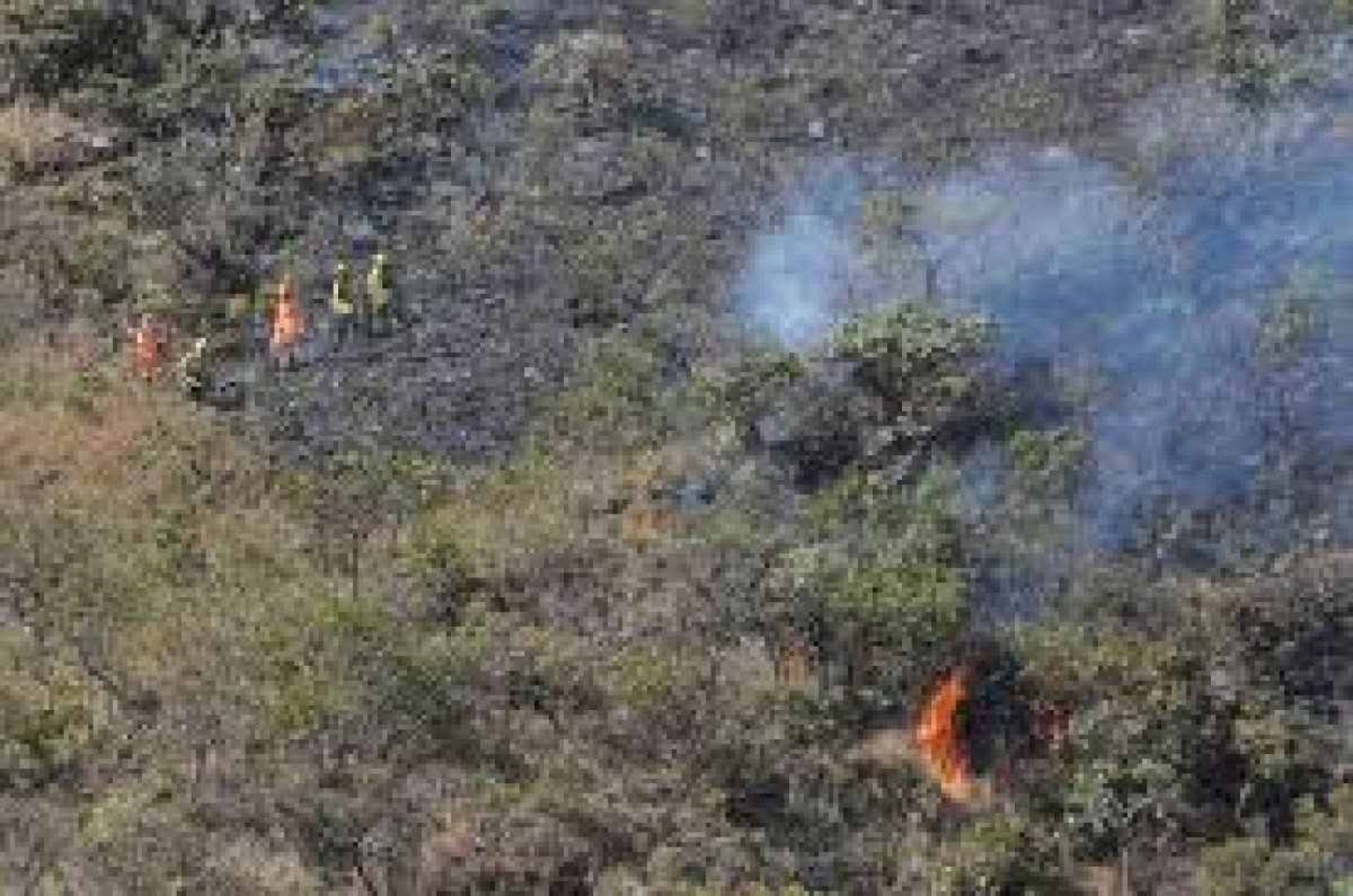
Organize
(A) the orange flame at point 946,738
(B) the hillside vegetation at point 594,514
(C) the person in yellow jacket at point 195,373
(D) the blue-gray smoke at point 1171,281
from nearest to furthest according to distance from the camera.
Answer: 1. (B) the hillside vegetation at point 594,514
2. (A) the orange flame at point 946,738
3. (D) the blue-gray smoke at point 1171,281
4. (C) the person in yellow jacket at point 195,373

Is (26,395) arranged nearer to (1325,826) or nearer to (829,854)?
(829,854)

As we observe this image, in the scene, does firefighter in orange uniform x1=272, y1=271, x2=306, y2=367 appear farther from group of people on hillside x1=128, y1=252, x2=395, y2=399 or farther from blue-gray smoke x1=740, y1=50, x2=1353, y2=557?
blue-gray smoke x1=740, y1=50, x2=1353, y2=557

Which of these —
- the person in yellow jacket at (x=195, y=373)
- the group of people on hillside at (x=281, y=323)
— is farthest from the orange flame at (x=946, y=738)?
the person in yellow jacket at (x=195, y=373)

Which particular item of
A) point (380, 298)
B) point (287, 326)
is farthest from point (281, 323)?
point (380, 298)

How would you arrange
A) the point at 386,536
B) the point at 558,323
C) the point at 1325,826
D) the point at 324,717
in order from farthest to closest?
the point at 558,323 < the point at 386,536 < the point at 324,717 < the point at 1325,826

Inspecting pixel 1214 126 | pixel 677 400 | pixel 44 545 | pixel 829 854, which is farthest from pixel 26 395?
pixel 1214 126

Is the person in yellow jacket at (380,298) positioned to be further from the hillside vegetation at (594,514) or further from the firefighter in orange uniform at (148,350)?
the firefighter in orange uniform at (148,350)

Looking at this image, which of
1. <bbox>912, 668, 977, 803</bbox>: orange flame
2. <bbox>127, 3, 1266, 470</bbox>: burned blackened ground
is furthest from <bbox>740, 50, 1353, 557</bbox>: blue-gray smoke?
<bbox>912, 668, 977, 803</bbox>: orange flame

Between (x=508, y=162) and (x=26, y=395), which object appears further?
(x=508, y=162)
